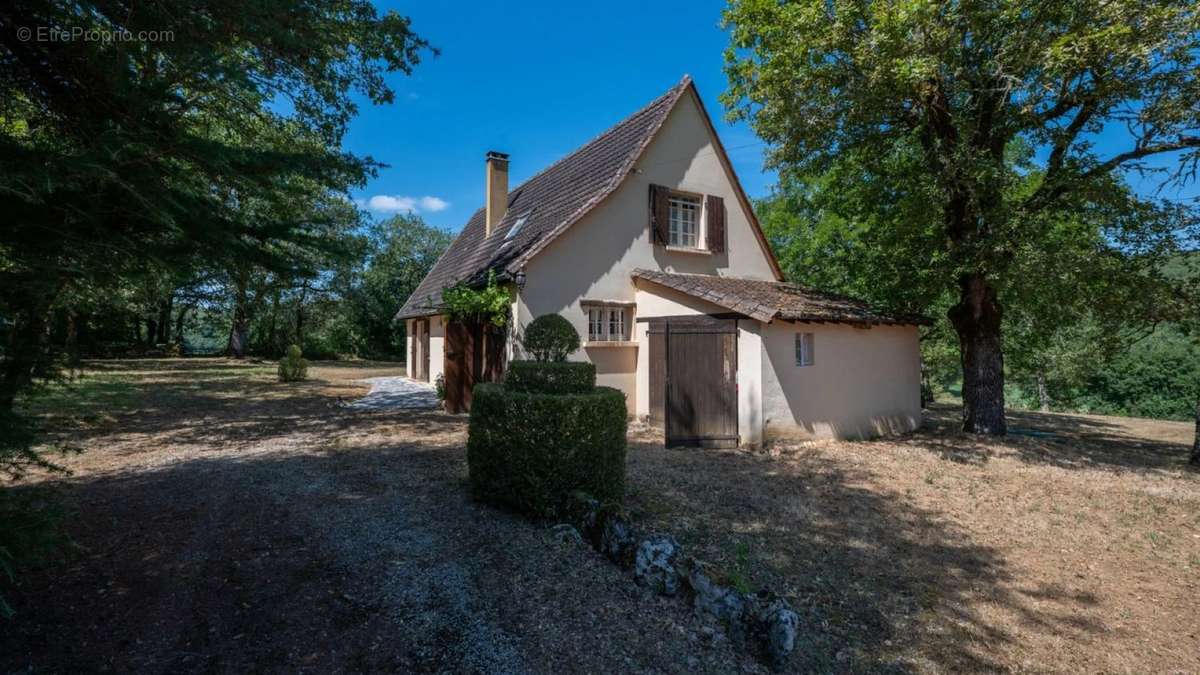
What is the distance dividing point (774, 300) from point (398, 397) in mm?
10977

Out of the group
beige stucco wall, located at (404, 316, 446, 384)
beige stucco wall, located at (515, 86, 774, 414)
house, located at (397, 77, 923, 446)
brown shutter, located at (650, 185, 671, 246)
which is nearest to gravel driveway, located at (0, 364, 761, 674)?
house, located at (397, 77, 923, 446)

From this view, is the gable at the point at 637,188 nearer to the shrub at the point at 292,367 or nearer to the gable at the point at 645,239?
the gable at the point at 645,239

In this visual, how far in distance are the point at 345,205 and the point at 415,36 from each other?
27.4m

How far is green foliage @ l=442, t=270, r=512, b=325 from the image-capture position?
1099 cm

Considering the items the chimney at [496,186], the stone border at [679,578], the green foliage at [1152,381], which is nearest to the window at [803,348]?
the stone border at [679,578]

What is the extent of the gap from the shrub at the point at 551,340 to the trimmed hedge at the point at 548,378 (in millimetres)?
477

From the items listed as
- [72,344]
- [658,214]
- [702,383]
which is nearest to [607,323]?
[658,214]

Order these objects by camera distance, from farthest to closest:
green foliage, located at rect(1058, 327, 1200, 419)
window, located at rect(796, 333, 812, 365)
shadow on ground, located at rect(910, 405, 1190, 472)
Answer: green foliage, located at rect(1058, 327, 1200, 419), window, located at rect(796, 333, 812, 365), shadow on ground, located at rect(910, 405, 1190, 472)

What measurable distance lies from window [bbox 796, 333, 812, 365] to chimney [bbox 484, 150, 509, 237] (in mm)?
9837

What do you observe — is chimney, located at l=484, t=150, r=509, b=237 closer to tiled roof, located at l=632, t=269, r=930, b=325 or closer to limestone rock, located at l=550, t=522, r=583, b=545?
tiled roof, located at l=632, t=269, r=930, b=325

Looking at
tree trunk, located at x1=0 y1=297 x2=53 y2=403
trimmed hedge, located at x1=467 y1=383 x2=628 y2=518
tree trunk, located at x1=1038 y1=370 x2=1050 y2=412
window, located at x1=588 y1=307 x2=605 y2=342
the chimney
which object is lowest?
tree trunk, located at x1=1038 y1=370 x2=1050 y2=412

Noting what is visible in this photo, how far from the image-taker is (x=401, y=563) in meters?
4.20

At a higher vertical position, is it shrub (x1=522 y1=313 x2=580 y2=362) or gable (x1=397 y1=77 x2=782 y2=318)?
gable (x1=397 y1=77 x2=782 y2=318)

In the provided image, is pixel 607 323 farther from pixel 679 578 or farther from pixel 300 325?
pixel 300 325
